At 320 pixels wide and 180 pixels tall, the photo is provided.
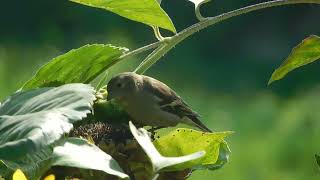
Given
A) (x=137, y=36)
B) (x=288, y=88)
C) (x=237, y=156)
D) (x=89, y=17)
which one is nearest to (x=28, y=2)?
(x=89, y=17)

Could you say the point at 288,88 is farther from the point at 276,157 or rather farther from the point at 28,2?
the point at 28,2

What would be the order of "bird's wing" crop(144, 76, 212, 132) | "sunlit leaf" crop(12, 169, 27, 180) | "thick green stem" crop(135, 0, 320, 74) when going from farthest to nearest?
1. "bird's wing" crop(144, 76, 212, 132)
2. "thick green stem" crop(135, 0, 320, 74)
3. "sunlit leaf" crop(12, 169, 27, 180)

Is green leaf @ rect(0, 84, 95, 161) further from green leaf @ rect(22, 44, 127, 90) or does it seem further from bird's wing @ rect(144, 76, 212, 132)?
bird's wing @ rect(144, 76, 212, 132)

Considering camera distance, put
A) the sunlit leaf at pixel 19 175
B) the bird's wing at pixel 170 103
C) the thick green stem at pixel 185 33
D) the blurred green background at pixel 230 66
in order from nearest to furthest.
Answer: the sunlit leaf at pixel 19 175, the thick green stem at pixel 185 33, the bird's wing at pixel 170 103, the blurred green background at pixel 230 66

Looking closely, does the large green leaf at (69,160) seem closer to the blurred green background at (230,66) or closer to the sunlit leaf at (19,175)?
the sunlit leaf at (19,175)

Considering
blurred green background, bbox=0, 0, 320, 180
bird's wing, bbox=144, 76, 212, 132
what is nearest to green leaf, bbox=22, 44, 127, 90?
bird's wing, bbox=144, 76, 212, 132

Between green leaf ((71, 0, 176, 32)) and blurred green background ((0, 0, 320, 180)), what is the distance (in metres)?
1.70

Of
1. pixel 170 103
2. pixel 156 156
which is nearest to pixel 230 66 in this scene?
pixel 170 103

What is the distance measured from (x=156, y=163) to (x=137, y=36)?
2.63 meters

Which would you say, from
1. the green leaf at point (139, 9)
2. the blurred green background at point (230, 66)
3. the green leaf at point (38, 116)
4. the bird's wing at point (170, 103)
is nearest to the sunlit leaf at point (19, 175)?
the green leaf at point (38, 116)

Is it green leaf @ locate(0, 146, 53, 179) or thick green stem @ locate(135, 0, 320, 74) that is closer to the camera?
green leaf @ locate(0, 146, 53, 179)

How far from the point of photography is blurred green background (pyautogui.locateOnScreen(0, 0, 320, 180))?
2.26 m

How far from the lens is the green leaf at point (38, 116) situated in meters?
0.27

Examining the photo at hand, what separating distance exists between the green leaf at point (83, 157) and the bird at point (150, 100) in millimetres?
87
